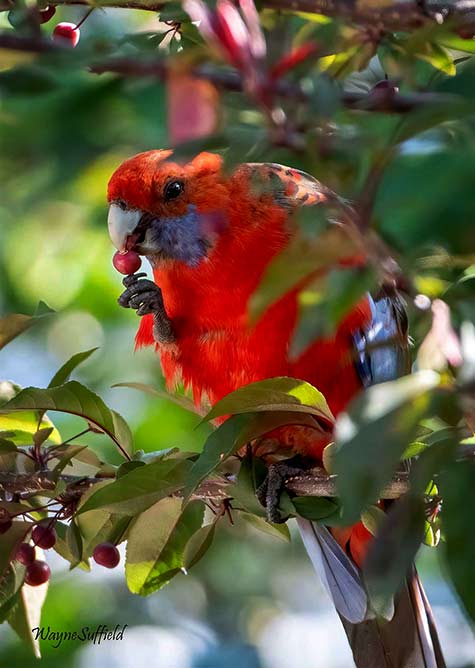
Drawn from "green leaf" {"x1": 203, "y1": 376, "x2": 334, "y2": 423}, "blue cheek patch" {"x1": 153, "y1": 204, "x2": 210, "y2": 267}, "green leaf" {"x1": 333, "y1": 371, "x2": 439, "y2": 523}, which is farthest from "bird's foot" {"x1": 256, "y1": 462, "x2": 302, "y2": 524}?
"green leaf" {"x1": 333, "y1": 371, "x2": 439, "y2": 523}

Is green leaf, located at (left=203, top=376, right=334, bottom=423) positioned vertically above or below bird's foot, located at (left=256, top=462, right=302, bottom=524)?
above

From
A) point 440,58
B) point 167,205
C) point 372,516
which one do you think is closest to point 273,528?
point 372,516

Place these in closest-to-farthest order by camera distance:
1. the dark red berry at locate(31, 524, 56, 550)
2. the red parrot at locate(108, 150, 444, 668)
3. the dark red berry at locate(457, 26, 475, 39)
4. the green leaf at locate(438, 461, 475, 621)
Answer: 1. the green leaf at locate(438, 461, 475, 621)
2. the dark red berry at locate(457, 26, 475, 39)
3. the dark red berry at locate(31, 524, 56, 550)
4. the red parrot at locate(108, 150, 444, 668)

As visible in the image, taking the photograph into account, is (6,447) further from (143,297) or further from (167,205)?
(167,205)

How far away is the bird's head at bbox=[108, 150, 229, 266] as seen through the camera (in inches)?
126

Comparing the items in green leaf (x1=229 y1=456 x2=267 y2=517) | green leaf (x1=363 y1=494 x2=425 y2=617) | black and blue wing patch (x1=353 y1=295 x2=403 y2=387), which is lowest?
black and blue wing patch (x1=353 y1=295 x2=403 y2=387)

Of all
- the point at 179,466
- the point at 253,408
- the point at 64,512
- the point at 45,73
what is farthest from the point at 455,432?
the point at 64,512

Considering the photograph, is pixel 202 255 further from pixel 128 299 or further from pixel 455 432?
pixel 455 432

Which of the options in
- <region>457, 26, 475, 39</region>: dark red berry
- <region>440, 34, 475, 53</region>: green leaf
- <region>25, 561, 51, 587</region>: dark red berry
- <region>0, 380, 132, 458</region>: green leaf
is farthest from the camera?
<region>25, 561, 51, 587</region>: dark red berry

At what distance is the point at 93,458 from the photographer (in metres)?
2.70

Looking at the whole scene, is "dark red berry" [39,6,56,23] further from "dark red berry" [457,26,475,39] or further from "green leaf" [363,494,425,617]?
"green leaf" [363,494,425,617]

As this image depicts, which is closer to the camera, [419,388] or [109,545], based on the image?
[419,388]

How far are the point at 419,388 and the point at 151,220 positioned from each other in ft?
6.64

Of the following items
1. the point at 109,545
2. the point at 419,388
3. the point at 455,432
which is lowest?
the point at 109,545
